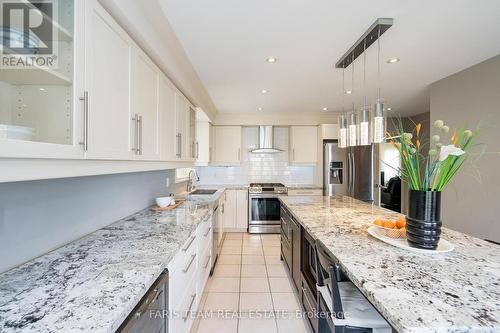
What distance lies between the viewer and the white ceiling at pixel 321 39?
5.18 feet

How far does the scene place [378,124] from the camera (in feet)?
5.70

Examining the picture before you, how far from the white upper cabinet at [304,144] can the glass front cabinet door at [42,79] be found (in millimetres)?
4263

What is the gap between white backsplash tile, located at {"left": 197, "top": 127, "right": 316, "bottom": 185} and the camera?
523cm

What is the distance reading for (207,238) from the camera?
2453 mm

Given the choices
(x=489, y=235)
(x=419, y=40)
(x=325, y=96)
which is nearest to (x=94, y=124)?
(x=419, y=40)

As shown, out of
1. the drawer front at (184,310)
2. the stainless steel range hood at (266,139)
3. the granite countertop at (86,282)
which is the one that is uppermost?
the stainless steel range hood at (266,139)

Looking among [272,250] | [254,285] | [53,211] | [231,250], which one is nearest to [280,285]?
[254,285]

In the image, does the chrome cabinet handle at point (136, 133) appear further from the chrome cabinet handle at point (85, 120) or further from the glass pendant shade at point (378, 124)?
the glass pendant shade at point (378, 124)

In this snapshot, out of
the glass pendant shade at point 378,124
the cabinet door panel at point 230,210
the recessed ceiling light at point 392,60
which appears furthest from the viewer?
the cabinet door panel at point 230,210

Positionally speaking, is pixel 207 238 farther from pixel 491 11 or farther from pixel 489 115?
pixel 489 115

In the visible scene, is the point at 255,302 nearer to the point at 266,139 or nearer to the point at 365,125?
the point at 365,125

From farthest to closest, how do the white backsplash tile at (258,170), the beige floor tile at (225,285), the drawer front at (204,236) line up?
the white backsplash tile at (258,170), the beige floor tile at (225,285), the drawer front at (204,236)

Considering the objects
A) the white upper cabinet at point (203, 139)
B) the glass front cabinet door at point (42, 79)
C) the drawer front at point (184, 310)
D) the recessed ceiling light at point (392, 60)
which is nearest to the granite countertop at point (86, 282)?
the drawer front at point (184, 310)

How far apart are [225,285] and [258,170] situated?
298 centimetres
